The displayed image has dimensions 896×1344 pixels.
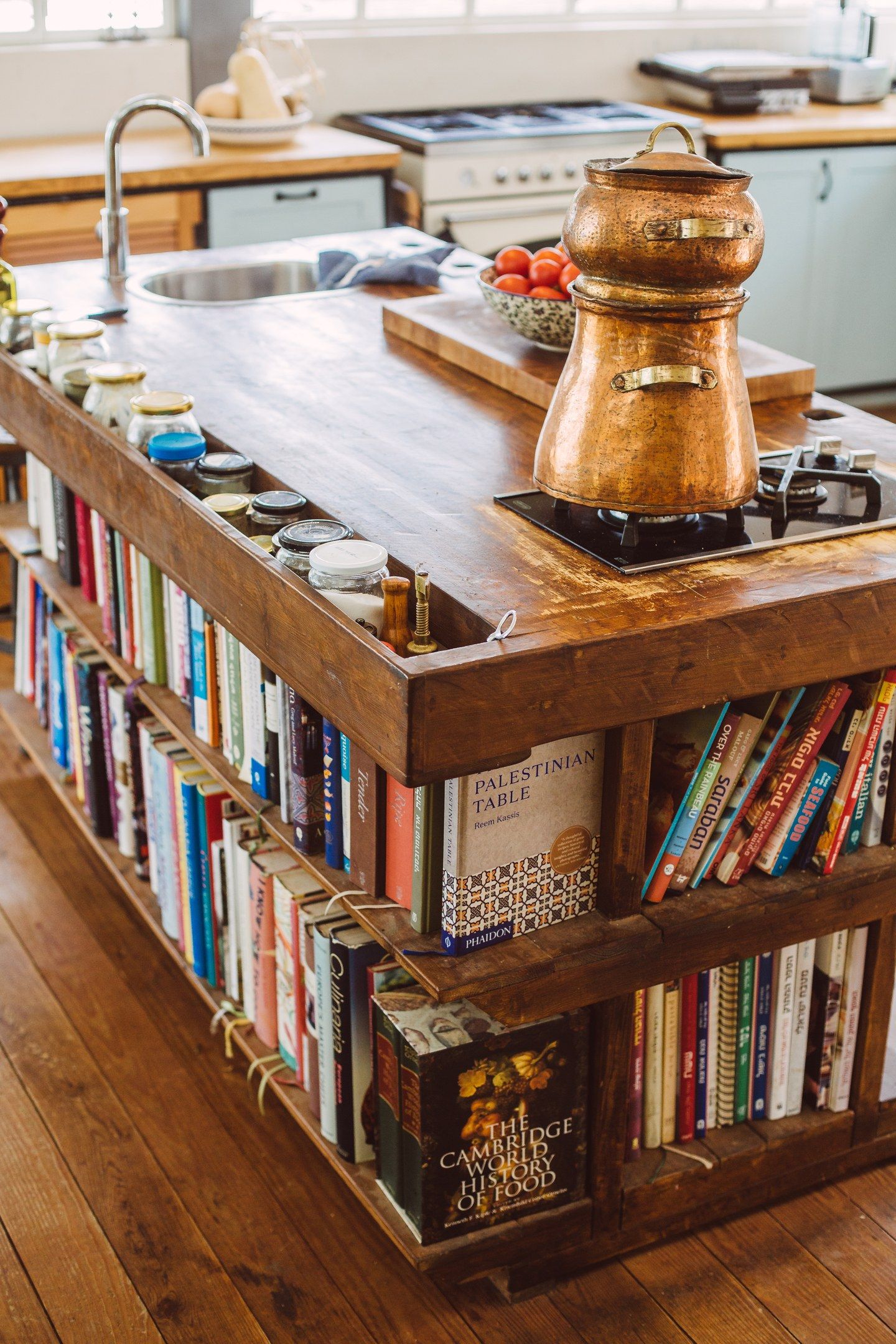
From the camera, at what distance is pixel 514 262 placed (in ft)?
7.02

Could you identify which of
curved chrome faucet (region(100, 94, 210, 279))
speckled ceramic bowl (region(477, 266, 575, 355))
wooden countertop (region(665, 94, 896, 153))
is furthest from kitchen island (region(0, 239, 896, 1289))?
wooden countertop (region(665, 94, 896, 153))

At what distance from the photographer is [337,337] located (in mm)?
2381

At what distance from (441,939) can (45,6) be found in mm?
3699

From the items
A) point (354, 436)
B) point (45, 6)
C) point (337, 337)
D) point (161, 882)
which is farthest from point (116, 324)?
point (45, 6)

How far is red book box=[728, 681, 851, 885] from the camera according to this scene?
1611 millimetres

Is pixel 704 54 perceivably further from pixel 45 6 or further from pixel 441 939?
pixel 441 939

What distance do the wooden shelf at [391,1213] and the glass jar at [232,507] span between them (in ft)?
2.49

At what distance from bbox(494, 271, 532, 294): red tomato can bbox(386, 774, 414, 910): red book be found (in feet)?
2.89

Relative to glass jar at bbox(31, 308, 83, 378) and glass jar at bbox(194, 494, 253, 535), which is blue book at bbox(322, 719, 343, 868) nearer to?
glass jar at bbox(194, 494, 253, 535)

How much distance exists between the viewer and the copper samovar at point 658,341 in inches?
54.3

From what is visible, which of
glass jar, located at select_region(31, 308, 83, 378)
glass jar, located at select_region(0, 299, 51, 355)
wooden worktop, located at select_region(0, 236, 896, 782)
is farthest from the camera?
glass jar, located at select_region(0, 299, 51, 355)

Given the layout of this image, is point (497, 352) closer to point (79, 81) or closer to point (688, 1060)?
point (688, 1060)

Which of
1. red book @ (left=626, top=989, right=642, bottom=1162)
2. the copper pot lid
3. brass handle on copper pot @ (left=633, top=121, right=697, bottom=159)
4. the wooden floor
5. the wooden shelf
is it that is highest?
brass handle on copper pot @ (left=633, top=121, right=697, bottom=159)

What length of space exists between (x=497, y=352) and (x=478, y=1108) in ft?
3.68
